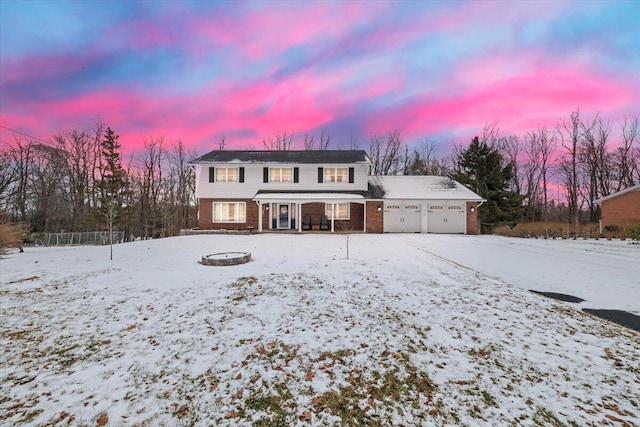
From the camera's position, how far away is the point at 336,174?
21219mm

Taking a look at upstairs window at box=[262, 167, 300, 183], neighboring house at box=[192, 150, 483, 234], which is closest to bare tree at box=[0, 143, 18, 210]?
neighboring house at box=[192, 150, 483, 234]

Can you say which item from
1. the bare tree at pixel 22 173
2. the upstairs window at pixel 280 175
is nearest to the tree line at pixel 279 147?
the bare tree at pixel 22 173

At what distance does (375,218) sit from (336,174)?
4.62 metres

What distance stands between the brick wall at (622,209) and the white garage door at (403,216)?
44.1 feet

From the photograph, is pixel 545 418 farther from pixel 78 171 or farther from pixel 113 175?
pixel 78 171

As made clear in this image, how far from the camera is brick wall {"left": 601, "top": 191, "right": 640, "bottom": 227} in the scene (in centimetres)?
1980

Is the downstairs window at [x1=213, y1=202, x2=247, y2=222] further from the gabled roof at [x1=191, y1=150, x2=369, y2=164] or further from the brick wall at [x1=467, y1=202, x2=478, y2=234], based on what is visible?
the brick wall at [x1=467, y1=202, x2=478, y2=234]

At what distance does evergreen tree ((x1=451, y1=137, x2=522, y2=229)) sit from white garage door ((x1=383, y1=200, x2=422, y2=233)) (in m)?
9.18

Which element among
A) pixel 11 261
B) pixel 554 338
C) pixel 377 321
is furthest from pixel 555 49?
pixel 11 261

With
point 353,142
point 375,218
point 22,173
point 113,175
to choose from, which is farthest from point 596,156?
point 22,173

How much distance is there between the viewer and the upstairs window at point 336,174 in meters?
21.2

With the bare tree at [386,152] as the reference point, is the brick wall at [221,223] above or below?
below

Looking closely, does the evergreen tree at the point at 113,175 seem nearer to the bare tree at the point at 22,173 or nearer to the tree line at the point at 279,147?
the tree line at the point at 279,147

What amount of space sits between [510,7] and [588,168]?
3147cm
